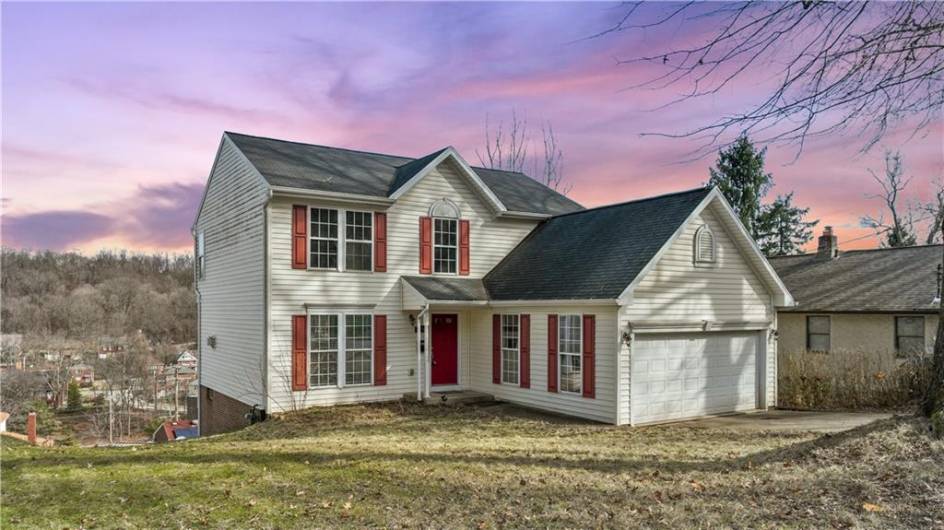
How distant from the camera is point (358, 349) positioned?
15773mm

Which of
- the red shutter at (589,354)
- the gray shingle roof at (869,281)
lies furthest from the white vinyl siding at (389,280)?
the gray shingle roof at (869,281)

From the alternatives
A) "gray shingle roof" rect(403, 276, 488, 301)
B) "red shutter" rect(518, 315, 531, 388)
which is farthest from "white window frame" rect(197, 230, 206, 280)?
"red shutter" rect(518, 315, 531, 388)

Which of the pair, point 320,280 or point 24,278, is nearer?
point 320,280

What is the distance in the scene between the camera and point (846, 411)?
52.7 feet

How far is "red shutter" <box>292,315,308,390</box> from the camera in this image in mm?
14836

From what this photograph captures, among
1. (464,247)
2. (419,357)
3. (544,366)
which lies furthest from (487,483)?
(464,247)

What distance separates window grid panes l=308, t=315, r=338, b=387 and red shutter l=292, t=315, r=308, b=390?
0.52 feet

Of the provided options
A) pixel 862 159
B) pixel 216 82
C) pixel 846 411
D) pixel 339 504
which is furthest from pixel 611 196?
pixel 339 504

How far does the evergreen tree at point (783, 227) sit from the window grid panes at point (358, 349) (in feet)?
86.0

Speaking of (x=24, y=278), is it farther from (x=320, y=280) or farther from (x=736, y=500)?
(x=736, y=500)

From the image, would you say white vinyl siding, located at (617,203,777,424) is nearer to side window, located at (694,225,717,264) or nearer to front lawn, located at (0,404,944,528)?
side window, located at (694,225,717,264)

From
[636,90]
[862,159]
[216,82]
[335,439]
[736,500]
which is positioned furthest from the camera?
[216,82]

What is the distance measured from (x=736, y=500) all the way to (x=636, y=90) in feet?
14.2

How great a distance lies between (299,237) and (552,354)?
6726 millimetres
